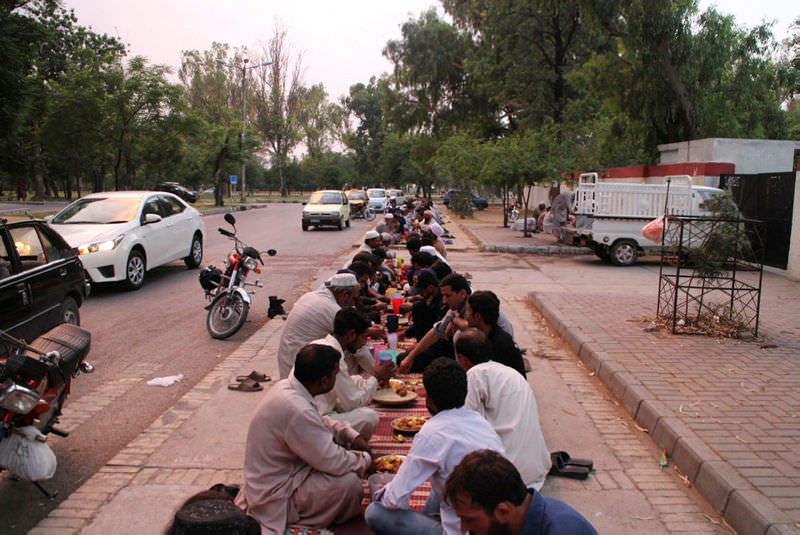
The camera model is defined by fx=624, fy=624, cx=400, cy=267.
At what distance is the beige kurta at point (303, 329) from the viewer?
5.40 metres

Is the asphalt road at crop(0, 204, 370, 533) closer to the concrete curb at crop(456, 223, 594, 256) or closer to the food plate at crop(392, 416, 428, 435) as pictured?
the food plate at crop(392, 416, 428, 435)

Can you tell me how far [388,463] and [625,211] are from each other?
13.7m

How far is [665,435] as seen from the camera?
5141 mm

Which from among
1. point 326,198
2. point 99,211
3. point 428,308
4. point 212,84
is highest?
point 212,84

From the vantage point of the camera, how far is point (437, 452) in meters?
3.12

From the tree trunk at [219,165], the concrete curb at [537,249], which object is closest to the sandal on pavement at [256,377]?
the concrete curb at [537,249]

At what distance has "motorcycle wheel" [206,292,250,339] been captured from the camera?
857cm

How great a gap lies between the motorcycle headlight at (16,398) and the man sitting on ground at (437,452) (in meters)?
2.14

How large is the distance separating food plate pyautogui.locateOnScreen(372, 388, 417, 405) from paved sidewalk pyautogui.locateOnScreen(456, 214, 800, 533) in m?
2.11

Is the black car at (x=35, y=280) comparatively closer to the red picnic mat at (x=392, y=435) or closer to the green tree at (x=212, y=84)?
the red picnic mat at (x=392, y=435)

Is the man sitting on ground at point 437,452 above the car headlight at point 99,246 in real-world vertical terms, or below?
below

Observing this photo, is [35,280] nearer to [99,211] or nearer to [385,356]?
[385,356]

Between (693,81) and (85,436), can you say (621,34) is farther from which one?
(85,436)

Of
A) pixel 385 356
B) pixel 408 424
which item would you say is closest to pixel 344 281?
pixel 385 356
